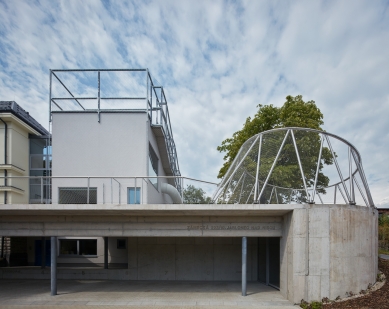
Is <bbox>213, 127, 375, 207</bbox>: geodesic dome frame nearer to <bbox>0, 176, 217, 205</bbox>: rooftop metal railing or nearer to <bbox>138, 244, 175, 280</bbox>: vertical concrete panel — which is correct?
<bbox>0, 176, 217, 205</bbox>: rooftop metal railing

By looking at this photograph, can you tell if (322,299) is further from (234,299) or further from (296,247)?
(234,299)

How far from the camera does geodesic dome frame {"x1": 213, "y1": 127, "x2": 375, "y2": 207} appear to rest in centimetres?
1448

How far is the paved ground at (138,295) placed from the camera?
1345 centimetres

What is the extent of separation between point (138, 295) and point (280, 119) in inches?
665

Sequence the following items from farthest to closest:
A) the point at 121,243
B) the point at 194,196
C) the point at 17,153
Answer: the point at 17,153, the point at 121,243, the point at 194,196

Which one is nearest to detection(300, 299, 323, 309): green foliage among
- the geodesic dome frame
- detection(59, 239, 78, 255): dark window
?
the geodesic dome frame

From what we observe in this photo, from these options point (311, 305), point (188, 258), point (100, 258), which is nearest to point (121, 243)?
point (100, 258)

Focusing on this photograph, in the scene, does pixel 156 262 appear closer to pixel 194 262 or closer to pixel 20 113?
pixel 194 262

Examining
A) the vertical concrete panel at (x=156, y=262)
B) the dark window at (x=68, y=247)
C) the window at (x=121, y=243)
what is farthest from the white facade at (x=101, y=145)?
the dark window at (x=68, y=247)

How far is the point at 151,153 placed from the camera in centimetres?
2086

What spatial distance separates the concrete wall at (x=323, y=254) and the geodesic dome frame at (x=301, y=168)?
95 cm

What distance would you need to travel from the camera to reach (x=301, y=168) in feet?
46.8

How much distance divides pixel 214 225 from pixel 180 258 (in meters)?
5.87

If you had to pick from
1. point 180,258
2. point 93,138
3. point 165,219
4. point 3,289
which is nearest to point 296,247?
point 165,219
